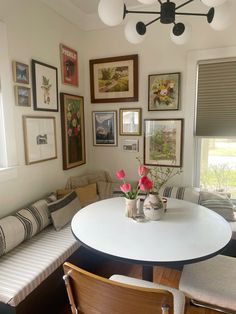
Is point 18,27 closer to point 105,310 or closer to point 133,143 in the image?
point 133,143

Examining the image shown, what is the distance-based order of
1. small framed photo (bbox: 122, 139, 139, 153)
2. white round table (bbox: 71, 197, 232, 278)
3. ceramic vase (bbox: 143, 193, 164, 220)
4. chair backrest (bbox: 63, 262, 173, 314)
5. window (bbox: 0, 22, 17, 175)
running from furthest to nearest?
small framed photo (bbox: 122, 139, 139, 153)
window (bbox: 0, 22, 17, 175)
ceramic vase (bbox: 143, 193, 164, 220)
white round table (bbox: 71, 197, 232, 278)
chair backrest (bbox: 63, 262, 173, 314)

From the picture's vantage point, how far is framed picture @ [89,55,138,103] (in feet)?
9.18

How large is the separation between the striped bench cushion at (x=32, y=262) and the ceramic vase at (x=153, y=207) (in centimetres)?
72

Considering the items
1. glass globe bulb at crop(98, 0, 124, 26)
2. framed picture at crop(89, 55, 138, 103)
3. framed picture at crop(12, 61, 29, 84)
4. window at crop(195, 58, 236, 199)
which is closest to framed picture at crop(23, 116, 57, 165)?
framed picture at crop(12, 61, 29, 84)

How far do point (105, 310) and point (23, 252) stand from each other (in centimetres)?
100

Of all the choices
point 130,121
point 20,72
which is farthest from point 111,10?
point 130,121

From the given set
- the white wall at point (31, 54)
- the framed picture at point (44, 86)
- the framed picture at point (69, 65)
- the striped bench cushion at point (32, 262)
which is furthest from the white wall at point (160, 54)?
the striped bench cushion at point (32, 262)

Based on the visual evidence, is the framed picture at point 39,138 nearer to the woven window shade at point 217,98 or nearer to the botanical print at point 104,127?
the botanical print at point 104,127

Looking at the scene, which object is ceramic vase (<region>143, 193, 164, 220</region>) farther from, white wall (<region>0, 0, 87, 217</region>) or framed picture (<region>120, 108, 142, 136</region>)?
framed picture (<region>120, 108, 142, 136</region>)

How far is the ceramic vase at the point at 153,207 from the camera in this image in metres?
1.61

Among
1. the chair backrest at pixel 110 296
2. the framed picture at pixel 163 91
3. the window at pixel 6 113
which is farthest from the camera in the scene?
the framed picture at pixel 163 91

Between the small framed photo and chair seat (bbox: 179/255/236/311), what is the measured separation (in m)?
1.62

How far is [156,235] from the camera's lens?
1.42 meters

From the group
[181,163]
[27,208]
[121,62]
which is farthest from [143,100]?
[27,208]
